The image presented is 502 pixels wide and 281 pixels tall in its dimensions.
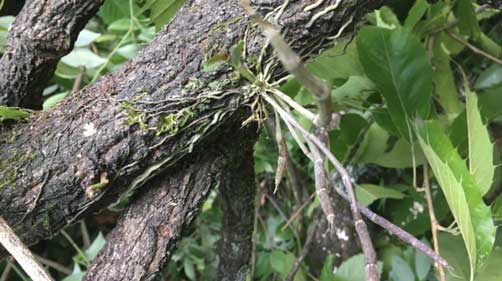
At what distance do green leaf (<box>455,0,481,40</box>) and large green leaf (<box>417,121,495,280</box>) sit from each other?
299 mm

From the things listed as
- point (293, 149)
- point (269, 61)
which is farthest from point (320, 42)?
point (293, 149)

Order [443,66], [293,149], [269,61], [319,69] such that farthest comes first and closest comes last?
[293,149] < [443,66] < [319,69] < [269,61]

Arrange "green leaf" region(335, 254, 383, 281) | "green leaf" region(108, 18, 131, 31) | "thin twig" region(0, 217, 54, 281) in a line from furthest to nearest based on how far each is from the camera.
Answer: "green leaf" region(108, 18, 131, 31) → "green leaf" region(335, 254, 383, 281) → "thin twig" region(0, 217, 54, 281)

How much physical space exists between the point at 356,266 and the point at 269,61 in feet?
1.12

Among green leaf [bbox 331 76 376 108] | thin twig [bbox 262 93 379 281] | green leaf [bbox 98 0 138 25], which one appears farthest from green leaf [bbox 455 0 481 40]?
green leaf [bbox 98 0 138 25]

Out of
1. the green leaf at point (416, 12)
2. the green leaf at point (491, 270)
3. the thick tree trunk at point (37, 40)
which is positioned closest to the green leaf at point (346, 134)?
the green leaf at point (416, 12)

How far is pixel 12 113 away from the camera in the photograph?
0.49 meters

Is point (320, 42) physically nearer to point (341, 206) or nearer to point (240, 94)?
point (240, 94)

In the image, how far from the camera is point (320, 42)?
0.46 meters

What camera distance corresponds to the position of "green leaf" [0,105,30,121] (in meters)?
0.47

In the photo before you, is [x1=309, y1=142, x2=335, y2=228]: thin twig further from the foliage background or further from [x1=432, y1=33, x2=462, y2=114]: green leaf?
[x1=432, y1=33, x2=462, y2=114]: green leaf

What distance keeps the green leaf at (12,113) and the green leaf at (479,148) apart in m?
0.40

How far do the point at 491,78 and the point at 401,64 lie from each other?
1.05ft

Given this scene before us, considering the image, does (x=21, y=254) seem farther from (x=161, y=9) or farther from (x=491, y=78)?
(x=491, y=78)
